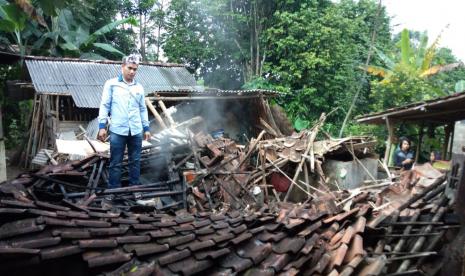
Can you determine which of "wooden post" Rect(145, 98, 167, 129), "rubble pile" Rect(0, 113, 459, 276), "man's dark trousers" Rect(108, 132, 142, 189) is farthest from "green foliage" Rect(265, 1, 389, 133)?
"man's dark trousers" Rect(108, 132, 142, 189)

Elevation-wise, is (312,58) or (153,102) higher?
(312,58)

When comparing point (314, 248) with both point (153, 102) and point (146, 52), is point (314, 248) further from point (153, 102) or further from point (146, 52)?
point (146, 52)

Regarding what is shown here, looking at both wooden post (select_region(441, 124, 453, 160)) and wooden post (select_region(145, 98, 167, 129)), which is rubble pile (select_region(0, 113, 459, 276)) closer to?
wooden post (select_region(145, 98, 167, 129))

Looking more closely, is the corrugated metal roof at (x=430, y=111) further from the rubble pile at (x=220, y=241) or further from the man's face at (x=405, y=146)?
the rubble pile at (x=220, y=241)

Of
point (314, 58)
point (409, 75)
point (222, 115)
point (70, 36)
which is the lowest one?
point (222, 115)

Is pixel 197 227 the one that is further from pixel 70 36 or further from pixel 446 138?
pixel 70 36

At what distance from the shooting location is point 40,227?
2.98 metres

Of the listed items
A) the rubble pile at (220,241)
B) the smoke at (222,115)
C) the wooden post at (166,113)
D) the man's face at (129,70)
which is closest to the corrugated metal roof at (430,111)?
the smoke at (222,115)

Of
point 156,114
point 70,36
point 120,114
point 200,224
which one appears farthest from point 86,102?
point 200,224

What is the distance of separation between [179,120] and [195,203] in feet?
19.7

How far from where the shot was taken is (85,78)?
13.4 meters

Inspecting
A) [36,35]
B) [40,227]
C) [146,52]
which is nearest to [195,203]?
[40,227]

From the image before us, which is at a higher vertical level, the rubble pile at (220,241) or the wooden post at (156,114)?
the wooden post at (156,114)

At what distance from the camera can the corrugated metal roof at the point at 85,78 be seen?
12.6m
